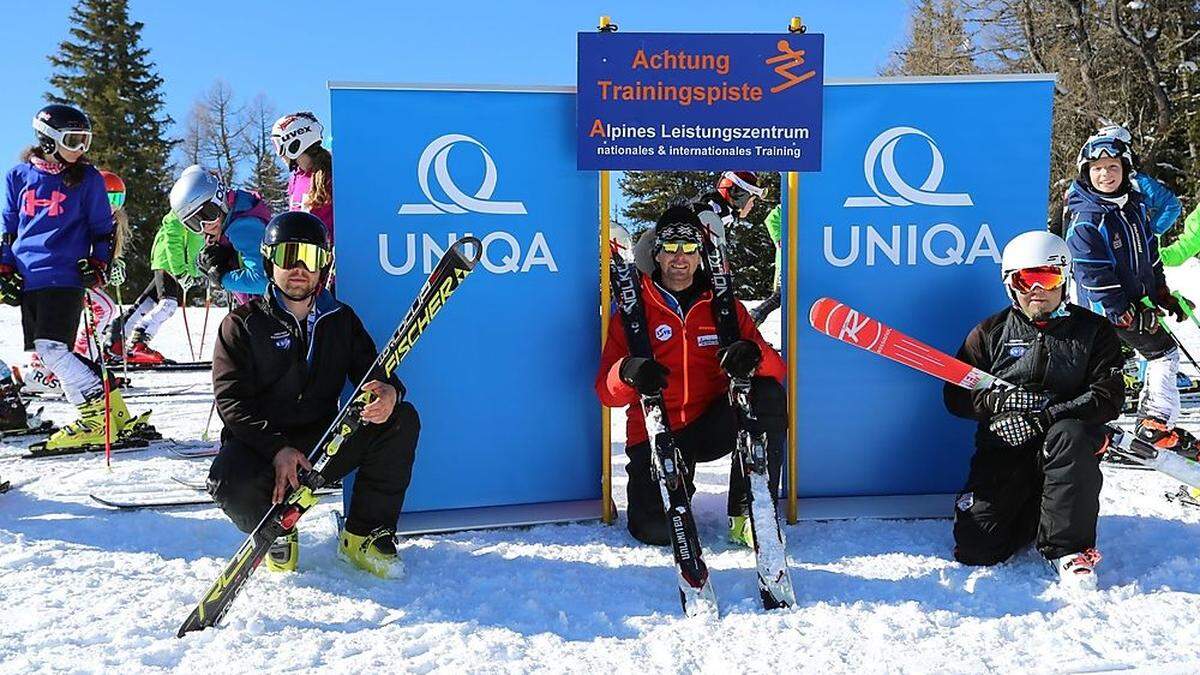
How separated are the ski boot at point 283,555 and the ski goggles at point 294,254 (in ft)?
3.49

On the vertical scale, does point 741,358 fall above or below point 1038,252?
below

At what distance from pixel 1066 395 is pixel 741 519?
1421 mm

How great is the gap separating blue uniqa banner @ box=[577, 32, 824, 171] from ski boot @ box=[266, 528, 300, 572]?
1.97 metres

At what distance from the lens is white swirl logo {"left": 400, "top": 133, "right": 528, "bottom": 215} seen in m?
3.93

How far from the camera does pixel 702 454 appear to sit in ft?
12.9

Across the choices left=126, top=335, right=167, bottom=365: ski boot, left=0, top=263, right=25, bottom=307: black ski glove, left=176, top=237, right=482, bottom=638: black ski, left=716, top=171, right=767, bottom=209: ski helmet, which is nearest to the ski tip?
left=176, top=237, right=482, bottom=638: black ski

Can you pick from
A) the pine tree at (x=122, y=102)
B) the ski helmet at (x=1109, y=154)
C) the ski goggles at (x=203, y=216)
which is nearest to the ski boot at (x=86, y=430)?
the ski goggles at (x=203, y=216)

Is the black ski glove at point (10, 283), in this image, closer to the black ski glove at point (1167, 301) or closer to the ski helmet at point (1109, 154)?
the ski helmet at point (1109, 154)

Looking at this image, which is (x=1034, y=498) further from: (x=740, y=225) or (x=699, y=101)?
(x=740, y=225)

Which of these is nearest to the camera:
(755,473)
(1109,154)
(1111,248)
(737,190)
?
(755,473)

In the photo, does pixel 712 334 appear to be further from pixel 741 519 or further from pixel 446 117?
pixel 446 117

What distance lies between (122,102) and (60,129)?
29293 mm

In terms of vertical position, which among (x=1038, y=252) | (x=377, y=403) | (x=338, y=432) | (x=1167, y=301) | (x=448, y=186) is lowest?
(x=338, y=432)

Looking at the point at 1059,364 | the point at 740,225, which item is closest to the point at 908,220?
the point at 1059,364
